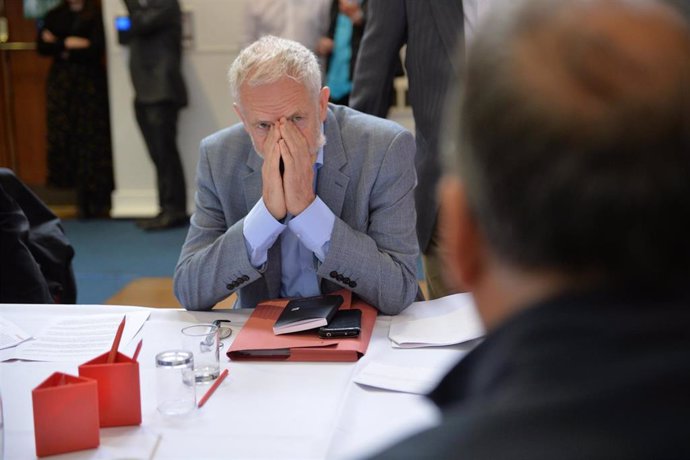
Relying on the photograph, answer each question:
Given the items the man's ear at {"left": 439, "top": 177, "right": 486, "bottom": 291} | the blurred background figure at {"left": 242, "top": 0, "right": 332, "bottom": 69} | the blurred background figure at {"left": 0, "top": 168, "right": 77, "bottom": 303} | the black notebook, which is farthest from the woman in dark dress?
the man's ear at {"left": 439, "top": 177, "right": 486, "bottom": 291}

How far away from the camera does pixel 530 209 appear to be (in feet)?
1.69

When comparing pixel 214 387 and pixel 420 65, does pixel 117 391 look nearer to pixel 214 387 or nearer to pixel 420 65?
pixel 214 387

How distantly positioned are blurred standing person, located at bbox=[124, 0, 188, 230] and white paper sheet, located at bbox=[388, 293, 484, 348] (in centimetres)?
411

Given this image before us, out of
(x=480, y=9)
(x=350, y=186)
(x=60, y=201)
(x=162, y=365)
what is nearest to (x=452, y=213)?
(x=162, y=365)

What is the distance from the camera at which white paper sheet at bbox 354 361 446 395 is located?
1442mm

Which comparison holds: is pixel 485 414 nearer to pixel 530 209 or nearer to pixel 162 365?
pixel 530 209

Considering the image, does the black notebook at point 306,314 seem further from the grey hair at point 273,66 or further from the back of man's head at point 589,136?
Answer: the back of man's head at point 589,136

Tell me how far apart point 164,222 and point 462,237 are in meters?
5.48

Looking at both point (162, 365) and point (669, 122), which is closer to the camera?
point (669, 122)

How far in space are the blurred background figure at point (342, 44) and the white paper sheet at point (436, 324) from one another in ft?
10.6

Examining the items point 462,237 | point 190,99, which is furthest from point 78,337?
point 190,99

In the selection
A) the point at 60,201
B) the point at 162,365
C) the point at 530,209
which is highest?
the point at 530,209

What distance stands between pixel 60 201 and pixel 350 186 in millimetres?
5303

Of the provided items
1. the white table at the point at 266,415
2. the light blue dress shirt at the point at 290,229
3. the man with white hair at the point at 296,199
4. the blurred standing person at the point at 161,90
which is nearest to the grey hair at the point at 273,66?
the man with white hair at the point at 296,199
